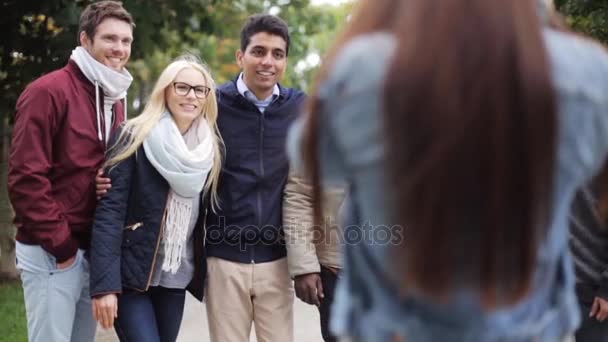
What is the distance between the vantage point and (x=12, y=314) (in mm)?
8359

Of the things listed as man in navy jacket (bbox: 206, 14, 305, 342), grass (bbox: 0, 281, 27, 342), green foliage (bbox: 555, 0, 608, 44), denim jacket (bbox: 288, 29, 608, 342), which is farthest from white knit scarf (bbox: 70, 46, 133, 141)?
green foliage (bbox: 555, 0, 608, 44)

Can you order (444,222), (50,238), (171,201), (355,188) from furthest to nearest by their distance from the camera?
(171,201) < (50,238) < (355,188) < (444,222)

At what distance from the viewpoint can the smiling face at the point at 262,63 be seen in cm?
477

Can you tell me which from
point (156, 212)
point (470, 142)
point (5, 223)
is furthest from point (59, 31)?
point (470, 142)

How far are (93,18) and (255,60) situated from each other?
0.84m

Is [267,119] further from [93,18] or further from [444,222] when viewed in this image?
[444,222]

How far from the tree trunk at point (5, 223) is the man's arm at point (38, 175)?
5.25m

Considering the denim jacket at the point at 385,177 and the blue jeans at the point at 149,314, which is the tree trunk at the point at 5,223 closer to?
the blue jeans at the point at 149,314

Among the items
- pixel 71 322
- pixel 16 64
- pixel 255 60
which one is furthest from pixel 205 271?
pixel 16 64

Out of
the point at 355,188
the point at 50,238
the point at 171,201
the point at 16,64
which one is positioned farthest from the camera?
the point at 16,64

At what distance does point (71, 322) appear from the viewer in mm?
4402

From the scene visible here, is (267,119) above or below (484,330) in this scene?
above

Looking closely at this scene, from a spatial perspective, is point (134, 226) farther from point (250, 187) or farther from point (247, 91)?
point (247, 91)

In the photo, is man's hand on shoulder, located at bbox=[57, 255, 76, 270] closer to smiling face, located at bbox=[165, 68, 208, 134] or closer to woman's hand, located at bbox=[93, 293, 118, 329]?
woman's hand, located at bbox=[93, 293, 118, 329]
